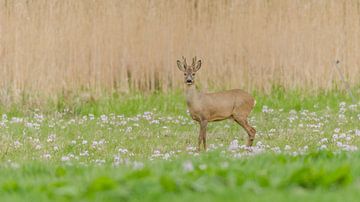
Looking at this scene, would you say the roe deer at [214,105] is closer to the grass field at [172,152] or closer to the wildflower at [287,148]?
the grass field at [172,152]

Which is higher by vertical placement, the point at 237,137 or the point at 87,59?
the point at 87,59

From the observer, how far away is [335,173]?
704 centimetres

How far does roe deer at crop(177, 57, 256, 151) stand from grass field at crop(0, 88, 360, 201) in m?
0.36

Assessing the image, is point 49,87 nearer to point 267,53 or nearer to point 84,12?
point 84,12

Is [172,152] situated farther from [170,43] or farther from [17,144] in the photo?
[170,43]

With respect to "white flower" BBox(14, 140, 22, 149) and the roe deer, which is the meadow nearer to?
"white flower" BBox(14, 140, 22, 149)

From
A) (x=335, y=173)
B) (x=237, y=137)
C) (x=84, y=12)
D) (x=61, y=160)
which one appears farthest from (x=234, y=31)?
(x=335, y=173)

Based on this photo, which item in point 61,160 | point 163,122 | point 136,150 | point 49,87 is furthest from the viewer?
point 49,87

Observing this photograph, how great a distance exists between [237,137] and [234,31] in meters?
4.28

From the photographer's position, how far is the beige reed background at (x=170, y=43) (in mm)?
16375

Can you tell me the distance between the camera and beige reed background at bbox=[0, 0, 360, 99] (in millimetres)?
16375

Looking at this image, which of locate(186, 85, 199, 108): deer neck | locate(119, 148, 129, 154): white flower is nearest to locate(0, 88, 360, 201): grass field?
locate(119, 148, 129, 154): white flower

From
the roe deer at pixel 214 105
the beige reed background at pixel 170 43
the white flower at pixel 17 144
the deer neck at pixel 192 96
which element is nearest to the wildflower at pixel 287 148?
the roe deer at pixel 214 105

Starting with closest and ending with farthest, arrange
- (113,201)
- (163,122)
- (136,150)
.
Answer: (113,201)
(136,150)
(163,122)
